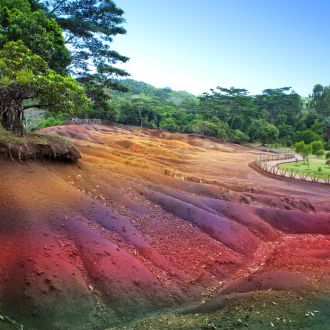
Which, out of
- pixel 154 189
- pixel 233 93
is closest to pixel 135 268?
pixel 154 189

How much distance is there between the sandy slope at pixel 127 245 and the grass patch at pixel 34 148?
49 centimetres

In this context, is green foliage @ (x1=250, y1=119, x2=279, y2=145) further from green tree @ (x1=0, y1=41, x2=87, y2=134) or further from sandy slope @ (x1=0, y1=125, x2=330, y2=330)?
green tree @ (x1=0, y1=41, x2=87, y2=134)

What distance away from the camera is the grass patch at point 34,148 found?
17.1 m

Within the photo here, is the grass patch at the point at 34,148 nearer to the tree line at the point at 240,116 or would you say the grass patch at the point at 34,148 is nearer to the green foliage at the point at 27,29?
the green foliage at the point at 27,29

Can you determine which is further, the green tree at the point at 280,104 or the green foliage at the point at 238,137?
the green tree at the point at 280,104

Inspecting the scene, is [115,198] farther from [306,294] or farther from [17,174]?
[306,294]

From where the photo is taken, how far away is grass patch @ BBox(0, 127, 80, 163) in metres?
17.1

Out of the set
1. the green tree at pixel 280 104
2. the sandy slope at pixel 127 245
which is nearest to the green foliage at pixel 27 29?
the sandy slope at pixel 127 245

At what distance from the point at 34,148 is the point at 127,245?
6.05m

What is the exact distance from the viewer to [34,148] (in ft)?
59.6

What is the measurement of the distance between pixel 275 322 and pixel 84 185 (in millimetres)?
10729

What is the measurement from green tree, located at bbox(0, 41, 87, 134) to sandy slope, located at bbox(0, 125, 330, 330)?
2.70m

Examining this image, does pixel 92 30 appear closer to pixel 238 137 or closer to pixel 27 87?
pixel 27 87

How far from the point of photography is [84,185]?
754 inches
